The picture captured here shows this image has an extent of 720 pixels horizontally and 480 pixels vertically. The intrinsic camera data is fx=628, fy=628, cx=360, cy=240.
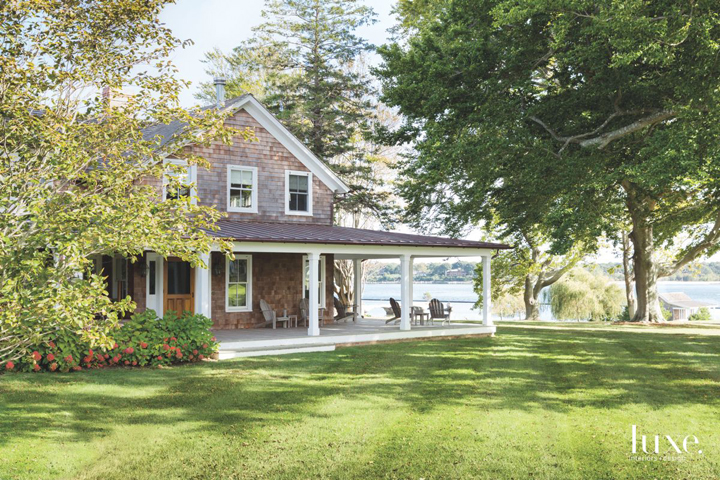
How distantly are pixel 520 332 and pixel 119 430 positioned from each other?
53.9 feet

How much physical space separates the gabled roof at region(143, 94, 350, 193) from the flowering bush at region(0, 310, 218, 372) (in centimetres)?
745

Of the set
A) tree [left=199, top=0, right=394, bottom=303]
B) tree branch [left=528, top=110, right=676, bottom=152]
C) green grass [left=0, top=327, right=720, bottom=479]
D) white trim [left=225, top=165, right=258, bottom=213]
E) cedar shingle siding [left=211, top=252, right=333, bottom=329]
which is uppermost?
tree [left=199, top=0, right=394, bottom=303]

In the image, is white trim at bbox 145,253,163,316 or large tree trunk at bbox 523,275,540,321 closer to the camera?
white trim at bbox 145,253,163,316

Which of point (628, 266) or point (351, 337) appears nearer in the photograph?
point (351, 337)

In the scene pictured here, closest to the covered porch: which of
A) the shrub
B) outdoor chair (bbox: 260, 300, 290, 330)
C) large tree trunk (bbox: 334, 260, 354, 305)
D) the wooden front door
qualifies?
outdoor chair (bbox: 260, 300, 290, 330)

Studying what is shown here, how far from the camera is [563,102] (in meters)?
19.8

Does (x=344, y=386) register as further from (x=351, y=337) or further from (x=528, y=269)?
(x=528, y=269)

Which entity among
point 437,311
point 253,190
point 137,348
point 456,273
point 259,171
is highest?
point 259,171

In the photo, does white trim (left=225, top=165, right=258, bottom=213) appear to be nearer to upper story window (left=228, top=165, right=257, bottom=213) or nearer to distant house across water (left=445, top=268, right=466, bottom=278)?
upper story window (left=228, top=165, right=257, bottom=213)

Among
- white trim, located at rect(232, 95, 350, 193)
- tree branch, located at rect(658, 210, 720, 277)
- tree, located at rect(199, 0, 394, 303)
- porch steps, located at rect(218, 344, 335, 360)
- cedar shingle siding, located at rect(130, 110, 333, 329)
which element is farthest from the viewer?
tree, located at rect(199, 0, 394, 303)

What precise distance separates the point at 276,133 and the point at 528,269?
58.6 feet

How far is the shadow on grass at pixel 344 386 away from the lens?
9148 millimetres

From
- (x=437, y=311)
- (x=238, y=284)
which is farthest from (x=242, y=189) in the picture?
(x=437, y=311)

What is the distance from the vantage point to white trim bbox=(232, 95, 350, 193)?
19.9m
